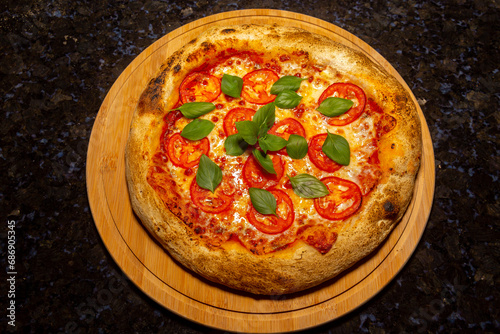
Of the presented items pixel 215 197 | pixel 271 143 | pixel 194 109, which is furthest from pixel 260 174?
pixel 194 109

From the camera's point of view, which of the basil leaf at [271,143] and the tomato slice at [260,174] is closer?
the basil leaf at [271,143]

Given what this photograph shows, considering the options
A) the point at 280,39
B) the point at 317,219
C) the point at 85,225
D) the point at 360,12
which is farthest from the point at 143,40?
the point at 317,219

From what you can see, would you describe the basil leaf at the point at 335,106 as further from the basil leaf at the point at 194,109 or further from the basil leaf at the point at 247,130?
the basil leaf at the point at 194,109

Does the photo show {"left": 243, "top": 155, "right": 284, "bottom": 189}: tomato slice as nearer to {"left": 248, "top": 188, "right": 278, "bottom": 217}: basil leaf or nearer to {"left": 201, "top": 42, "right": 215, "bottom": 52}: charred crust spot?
{"left": 248, "top": 188, "right": 278, "bottom": 217}: basil leaf

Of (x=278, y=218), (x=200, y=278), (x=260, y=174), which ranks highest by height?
(x=260, y=174)

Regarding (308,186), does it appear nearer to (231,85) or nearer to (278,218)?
(278,218)

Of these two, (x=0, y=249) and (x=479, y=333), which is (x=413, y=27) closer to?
(x=479, y=333)

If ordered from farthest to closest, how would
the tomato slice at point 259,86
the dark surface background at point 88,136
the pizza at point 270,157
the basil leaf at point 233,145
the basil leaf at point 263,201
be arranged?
the dark surface background at point 88,136
the tomato slice at point 259,86
the basil leaf at point 233,145
the pizza at point 270,157
the basil leaf at point 263,201

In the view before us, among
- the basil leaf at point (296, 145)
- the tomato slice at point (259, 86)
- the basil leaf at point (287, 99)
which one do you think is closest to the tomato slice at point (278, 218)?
the basil leaf at point (296, 145)
